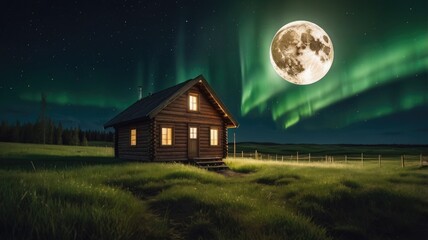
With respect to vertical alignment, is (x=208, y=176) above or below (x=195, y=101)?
below

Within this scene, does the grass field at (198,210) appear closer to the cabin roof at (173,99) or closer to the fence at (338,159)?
the cabin roof at (173,99)

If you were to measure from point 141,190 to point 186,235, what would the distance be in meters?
5.64

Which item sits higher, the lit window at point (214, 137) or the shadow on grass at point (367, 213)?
the lit window at point (214, 137)

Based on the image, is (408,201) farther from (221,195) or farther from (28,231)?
(28,231)

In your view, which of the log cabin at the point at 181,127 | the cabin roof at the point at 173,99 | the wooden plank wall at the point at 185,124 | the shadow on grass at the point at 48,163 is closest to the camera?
the shadow on grass at the point at 48,163

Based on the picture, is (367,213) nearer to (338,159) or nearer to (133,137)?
Answer: (133,137)

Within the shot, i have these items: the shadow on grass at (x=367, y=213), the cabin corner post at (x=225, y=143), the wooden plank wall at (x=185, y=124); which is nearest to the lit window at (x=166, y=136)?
the wooden plank wall at (x=185, y=124)

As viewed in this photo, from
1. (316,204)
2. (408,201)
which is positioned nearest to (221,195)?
(316,204)

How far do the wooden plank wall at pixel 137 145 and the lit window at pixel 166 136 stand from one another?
3.98 feet

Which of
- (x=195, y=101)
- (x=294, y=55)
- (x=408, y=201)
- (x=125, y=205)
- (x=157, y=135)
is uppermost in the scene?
(x=294, y=55)

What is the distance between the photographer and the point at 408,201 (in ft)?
37.6

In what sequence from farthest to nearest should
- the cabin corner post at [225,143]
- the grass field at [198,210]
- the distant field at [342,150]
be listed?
the distant field at [342,150] < the cabin corner post at [225,143] < the grass field at [198,210]

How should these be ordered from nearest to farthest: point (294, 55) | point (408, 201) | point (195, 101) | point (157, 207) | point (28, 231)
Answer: point (28, 231), point (157, 207), point (408, 201), point (294, 55), point (195, 101)

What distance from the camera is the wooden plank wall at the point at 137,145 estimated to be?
75.2 ft
